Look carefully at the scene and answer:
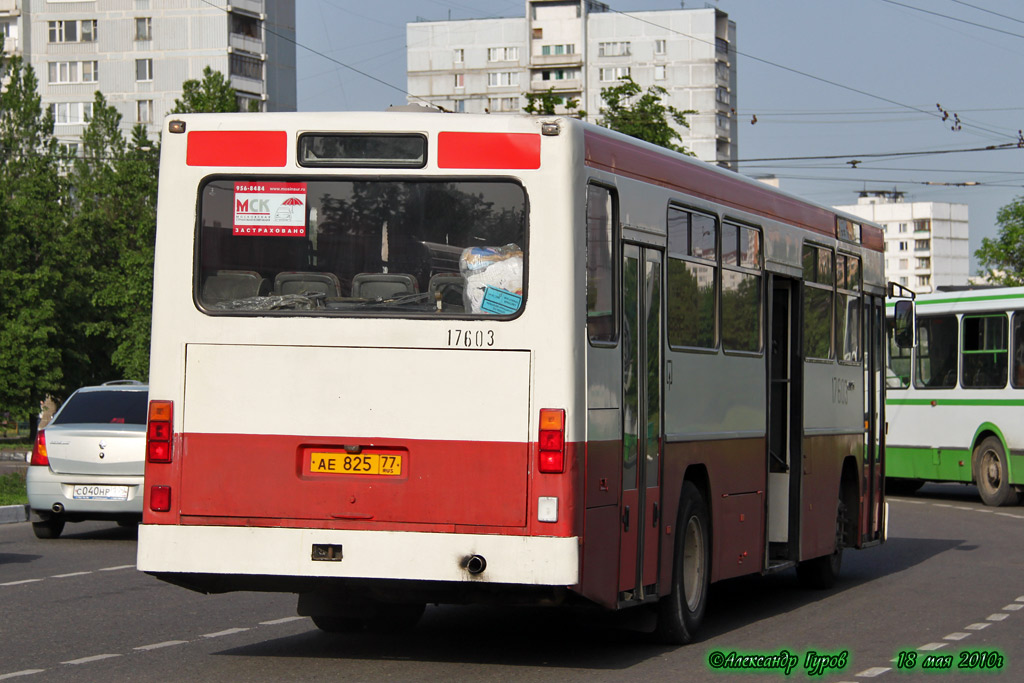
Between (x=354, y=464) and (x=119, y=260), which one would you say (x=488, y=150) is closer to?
(x=354, y=464)

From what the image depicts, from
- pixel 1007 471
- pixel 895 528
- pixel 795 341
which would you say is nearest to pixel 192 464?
pixel 795 341

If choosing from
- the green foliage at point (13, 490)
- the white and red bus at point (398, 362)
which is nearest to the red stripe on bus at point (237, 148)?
the white and red bus at point (398, 362)

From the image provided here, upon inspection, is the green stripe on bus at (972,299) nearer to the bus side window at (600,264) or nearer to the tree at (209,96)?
the bus side window at (600,264)

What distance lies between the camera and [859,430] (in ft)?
49.5

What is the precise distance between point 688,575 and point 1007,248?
5827cm

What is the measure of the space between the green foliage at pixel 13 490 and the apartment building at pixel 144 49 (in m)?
70.4

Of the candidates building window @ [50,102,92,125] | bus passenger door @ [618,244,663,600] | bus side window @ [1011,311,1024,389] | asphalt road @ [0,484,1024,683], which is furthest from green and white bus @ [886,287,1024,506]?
building window @ [50,102,92,125]

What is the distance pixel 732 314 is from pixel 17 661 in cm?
534

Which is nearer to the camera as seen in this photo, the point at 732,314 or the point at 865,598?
the point at 732,314

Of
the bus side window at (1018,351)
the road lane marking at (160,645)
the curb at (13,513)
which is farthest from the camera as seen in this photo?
the bus side window at (1018,351)

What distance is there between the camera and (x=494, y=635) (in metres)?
10.8

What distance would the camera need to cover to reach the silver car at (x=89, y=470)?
1709 centimetres

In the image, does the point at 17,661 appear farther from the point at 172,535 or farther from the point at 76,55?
the point at 76,55

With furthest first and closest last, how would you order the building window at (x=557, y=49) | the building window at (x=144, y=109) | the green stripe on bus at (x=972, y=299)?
the building window at (x=557, y=49)
the building window at (x=144, y=109)
the green stripe on bus at (x=972, y=299)
